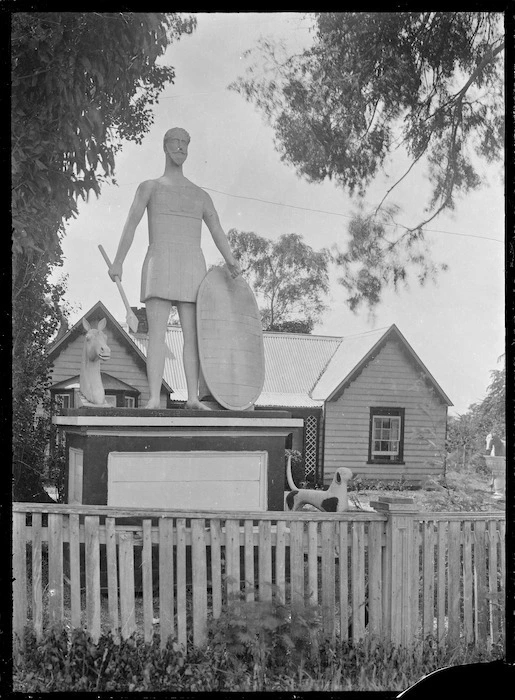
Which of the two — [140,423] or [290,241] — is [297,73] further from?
[140,423]

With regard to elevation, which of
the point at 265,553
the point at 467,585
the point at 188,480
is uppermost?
the point at 188,480

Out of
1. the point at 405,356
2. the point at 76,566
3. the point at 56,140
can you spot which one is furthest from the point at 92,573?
the point at 56,140

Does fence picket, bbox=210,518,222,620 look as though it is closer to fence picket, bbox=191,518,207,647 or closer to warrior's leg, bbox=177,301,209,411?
fence picket, bbox=191,518,207,647

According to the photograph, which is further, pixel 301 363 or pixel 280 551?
pixel 301 363

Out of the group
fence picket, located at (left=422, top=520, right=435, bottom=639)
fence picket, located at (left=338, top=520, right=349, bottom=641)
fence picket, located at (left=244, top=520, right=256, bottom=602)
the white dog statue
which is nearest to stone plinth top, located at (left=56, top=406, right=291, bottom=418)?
the white dog statue

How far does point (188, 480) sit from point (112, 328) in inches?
43.7

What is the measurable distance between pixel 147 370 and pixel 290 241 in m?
1.26

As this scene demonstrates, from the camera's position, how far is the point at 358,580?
3729 mm

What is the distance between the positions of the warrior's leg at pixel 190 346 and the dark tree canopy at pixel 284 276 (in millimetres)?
481

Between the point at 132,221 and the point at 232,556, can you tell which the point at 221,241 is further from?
the point at 232,556

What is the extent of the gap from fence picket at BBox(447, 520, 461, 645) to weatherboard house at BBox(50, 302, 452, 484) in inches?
26.5

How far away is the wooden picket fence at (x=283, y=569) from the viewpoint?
11.8 ft

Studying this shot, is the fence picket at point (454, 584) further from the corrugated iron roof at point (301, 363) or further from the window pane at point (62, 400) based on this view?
the window pane at point (62, 400)
